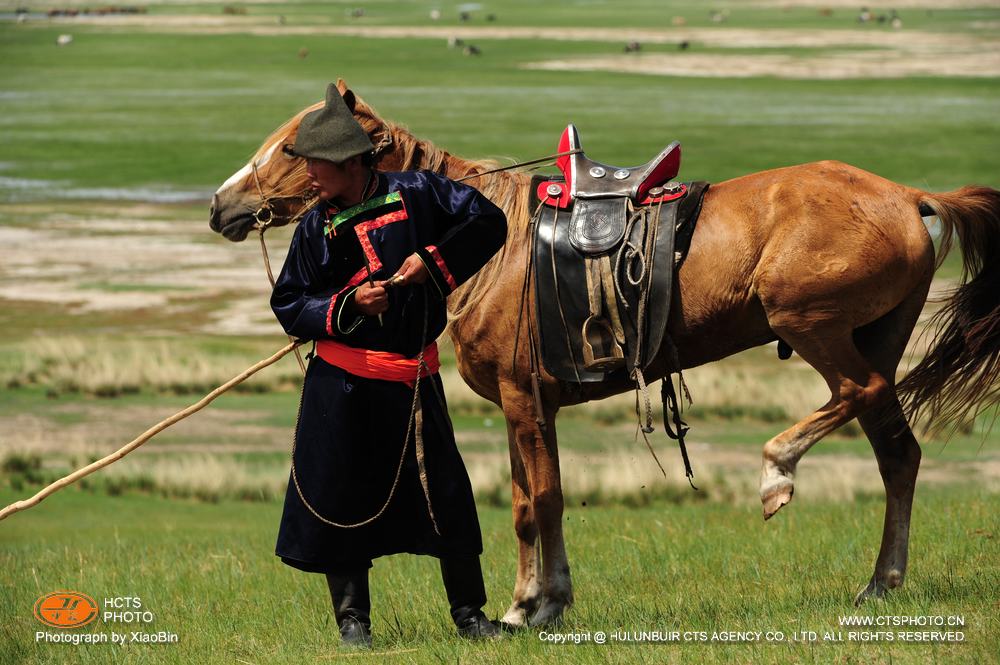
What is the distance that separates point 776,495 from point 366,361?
182cm

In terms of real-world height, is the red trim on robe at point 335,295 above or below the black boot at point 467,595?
above

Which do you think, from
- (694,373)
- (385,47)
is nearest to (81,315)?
(694,373)

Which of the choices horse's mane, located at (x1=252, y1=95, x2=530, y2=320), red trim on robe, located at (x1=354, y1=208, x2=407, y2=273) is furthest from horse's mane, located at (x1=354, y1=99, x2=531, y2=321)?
red trim on robe, located at (x1=354, y1=208, x2=407, y2=273)

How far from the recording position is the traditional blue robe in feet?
19.0

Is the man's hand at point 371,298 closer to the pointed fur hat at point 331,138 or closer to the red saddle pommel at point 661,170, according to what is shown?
the pointed fur hat at point 331,138

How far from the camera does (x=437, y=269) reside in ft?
18.9

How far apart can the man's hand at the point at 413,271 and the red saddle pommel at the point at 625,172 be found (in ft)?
3.92

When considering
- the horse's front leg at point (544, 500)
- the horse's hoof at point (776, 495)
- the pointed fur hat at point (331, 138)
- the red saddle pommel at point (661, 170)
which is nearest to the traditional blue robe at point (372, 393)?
the pointed fur hat at point (331, 138)

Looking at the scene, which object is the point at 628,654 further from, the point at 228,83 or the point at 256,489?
the point at 228,83

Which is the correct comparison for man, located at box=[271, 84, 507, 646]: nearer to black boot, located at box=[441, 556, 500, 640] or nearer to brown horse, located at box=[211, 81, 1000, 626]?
black boot, located at box=[441, 556, 500, 640]

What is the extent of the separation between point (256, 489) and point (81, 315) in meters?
10.3

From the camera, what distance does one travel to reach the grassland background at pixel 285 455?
6414 millimetres

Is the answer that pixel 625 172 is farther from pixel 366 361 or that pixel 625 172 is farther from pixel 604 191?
pixel 366 361

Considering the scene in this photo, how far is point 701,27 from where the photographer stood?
10431cm
